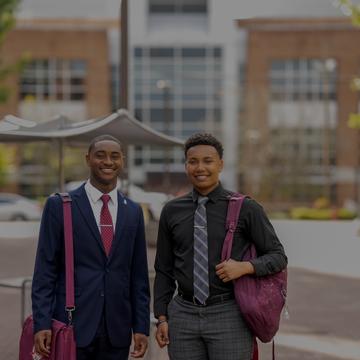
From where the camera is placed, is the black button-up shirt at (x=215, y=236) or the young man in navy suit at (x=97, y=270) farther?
the young man in navy suit at (x=97, y=270)

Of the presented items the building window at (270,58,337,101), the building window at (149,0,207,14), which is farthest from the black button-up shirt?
the building window at (149,0,207,14)

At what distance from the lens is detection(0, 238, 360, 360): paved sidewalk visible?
7.77 m

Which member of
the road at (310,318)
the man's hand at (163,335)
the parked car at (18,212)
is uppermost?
the man's hand at (163,335)

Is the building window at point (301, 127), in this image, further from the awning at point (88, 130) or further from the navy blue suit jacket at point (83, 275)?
the navy blue suit jacket at point (83, 275)

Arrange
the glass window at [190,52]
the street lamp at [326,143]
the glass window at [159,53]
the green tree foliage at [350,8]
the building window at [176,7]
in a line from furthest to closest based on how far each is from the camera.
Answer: the building window at [176,7] < the glass window at [159,53] < the glass window at [190,52] < the street lamp at [326,143] < the green tree foliage at [350,8]

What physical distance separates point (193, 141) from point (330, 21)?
53463mm

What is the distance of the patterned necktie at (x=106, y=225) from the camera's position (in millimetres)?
3791

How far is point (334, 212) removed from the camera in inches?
1537

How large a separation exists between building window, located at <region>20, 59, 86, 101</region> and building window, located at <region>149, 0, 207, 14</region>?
250 inches

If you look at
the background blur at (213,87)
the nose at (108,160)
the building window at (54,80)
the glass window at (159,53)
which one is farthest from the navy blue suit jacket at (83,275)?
the glass window at (159,53)

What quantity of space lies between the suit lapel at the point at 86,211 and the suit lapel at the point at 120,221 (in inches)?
2.8

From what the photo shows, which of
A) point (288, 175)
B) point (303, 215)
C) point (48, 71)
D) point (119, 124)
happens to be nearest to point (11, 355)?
point (119, 124)

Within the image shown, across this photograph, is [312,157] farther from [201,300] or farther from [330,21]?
[201,300]

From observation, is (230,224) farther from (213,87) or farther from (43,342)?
(213,87)
